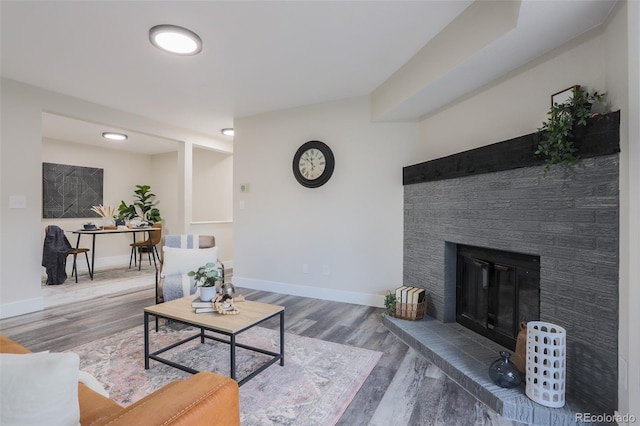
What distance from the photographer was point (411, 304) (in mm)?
2910

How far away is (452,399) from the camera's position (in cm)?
187

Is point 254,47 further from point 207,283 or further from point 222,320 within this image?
point 222,320

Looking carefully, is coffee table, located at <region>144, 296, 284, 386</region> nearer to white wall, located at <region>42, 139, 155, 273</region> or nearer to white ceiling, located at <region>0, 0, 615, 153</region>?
white ceiling, located at <region>0, 0, 615, 153</region>

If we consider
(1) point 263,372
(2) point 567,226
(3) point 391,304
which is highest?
(2) point 567,226

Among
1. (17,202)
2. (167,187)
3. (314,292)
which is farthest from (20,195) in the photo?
(167,187)

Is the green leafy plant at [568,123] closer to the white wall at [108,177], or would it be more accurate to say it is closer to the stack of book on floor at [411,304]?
the stack of book on floor at [411,304]

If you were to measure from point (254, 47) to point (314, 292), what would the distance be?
2780 millimetres

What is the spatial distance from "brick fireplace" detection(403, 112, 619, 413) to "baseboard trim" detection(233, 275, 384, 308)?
128 cm

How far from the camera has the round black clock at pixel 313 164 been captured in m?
3.87

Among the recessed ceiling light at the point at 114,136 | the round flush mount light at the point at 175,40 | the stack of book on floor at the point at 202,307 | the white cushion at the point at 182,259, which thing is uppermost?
the round flush mount light at the point at 175,40

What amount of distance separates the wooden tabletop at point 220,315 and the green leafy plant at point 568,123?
1953 mm

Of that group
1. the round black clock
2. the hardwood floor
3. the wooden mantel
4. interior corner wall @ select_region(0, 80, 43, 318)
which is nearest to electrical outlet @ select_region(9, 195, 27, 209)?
interior corner wall @ select_region(0, 80, 43, 318)

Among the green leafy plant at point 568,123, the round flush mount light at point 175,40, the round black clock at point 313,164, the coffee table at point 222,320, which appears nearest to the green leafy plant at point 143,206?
the round black clock at point 313,164

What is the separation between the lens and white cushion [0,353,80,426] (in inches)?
26.1
